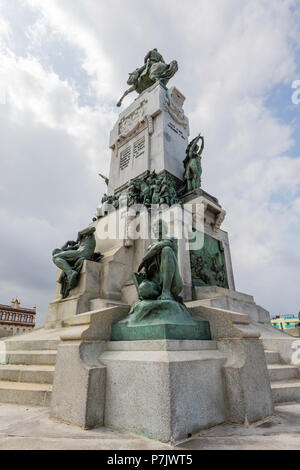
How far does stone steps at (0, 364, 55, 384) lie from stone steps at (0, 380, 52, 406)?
0.59 ft

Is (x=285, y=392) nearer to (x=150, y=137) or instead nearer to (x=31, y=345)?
(x=31, y=345)

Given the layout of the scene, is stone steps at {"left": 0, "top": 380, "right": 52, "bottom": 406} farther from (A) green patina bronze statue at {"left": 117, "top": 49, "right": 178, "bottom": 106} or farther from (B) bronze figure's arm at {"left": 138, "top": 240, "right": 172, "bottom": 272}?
(A) green patina bronze statue at {"left": 117, "top": 49, "right": 178, "bottom": 106}

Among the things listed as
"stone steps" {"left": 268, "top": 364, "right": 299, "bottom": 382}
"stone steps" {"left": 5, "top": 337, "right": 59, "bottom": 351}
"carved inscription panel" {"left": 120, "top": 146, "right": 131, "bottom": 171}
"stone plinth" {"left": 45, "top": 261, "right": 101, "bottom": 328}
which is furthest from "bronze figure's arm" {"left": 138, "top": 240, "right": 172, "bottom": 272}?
"carved inscription panel" {"left": 120, "top": 146, "right": 131, "bottom": 171}

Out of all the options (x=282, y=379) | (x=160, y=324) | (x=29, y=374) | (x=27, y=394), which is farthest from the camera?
(x=29, y=374)

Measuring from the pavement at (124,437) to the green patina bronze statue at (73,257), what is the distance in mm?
5631

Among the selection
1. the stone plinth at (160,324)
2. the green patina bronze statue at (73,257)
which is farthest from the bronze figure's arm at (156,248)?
the green patina bronze statue at (73,257)

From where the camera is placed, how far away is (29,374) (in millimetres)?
5473

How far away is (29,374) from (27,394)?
0.84 m

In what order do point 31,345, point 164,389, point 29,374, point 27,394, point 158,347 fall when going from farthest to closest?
1. point 31,345
2. point 29,374
3. point 27,394
4. point 158,347
5. point 164,389

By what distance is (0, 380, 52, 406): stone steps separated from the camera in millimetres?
4565

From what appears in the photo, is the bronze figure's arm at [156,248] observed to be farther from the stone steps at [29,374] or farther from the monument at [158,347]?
the stone steps at [29,374]

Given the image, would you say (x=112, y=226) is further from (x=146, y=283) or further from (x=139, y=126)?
(x=139, y=126)

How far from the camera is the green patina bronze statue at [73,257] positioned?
9.27 meters

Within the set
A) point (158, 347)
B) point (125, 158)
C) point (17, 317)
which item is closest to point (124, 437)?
point (158, 347)
